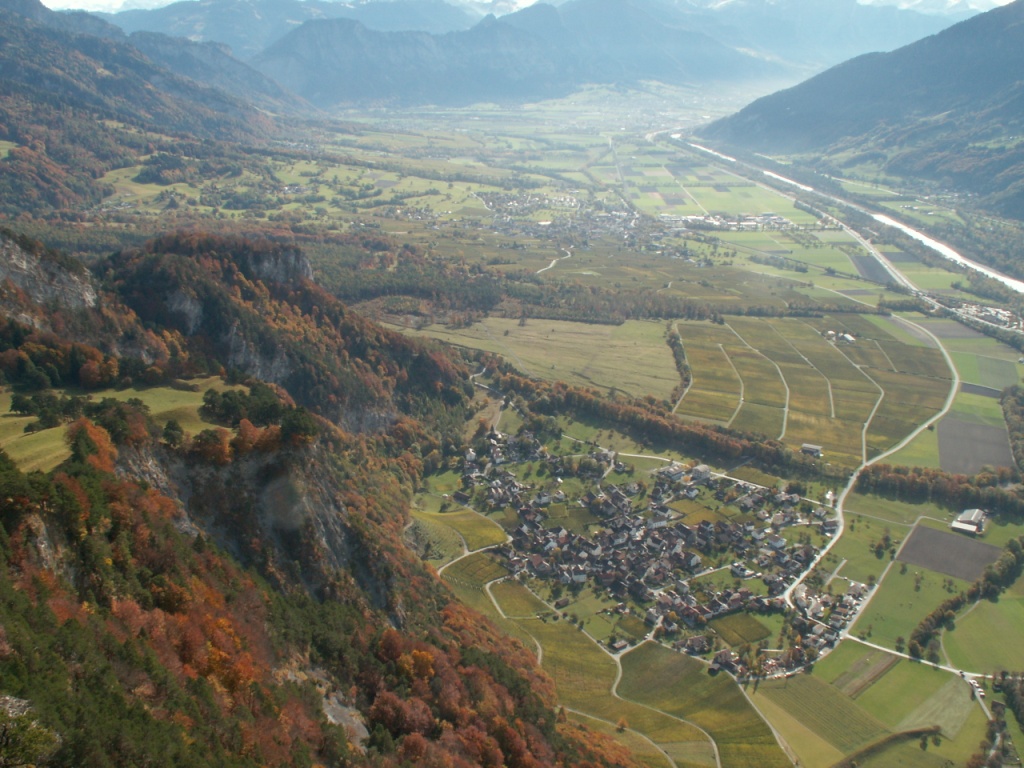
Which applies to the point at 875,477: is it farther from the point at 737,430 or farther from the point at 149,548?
the point at 149,548

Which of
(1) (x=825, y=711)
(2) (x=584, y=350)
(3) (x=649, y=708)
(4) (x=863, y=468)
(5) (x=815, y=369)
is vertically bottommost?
(3) (x=649, y=708)

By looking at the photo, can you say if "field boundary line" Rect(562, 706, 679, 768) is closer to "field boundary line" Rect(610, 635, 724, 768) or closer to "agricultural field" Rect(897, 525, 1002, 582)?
"field boundary line" Rect(610, 635, 724, 768)

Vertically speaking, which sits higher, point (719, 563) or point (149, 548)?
point (149, 548)

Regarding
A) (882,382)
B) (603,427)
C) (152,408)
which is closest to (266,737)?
(152,408)

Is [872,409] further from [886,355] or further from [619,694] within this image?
[619,694]

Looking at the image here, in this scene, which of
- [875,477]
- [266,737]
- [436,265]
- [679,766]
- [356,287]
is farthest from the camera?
[436,265]

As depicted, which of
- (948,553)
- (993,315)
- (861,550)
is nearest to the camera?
(861,550)

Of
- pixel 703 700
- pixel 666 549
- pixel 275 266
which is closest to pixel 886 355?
pixel 666 549
